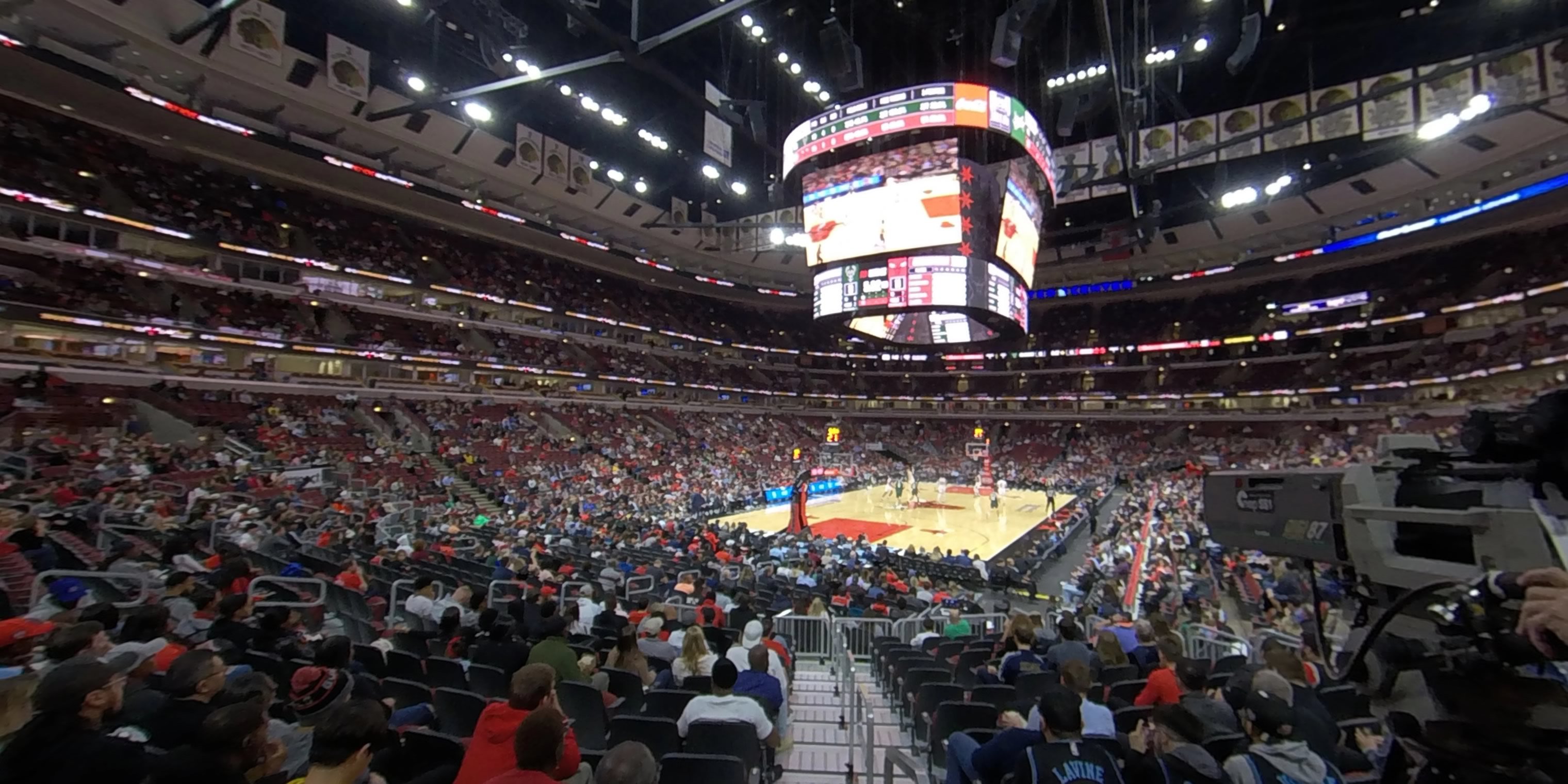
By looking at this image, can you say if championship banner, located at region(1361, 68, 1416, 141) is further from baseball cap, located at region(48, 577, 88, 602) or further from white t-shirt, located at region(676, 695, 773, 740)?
baseball cap, located at region(48, 577, 88, 602)

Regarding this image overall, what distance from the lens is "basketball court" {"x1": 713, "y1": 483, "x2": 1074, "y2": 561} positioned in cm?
2447

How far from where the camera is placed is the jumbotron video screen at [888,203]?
704 inches

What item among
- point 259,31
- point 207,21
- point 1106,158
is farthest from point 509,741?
point 1106,158

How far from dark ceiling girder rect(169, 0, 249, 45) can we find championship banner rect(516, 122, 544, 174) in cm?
1007

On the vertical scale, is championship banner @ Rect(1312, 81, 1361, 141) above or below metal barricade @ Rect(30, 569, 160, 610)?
above

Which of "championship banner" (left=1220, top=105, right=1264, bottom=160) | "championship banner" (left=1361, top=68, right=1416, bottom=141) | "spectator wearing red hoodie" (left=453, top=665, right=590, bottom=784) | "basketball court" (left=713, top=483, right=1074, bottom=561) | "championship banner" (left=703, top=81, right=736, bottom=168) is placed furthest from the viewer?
"basketball court" (left=713, top=483, right=1074, bottom=561)

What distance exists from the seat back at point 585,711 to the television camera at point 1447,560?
405 cm

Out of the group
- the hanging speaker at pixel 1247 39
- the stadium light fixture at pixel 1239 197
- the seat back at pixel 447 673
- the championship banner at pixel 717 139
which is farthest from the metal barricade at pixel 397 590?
the stadium light fixture at pixel 1239 197

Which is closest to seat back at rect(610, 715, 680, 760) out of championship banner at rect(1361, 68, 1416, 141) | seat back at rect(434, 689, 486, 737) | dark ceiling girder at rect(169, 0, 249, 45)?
seat back at rect(434, 689, 486, 737)

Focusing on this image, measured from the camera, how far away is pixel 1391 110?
2097cm

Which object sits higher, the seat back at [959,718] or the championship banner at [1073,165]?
the championship banner at [1073,165]

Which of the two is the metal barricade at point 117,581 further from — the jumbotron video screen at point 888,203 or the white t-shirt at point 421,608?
the jumbotron video screen at point 888,203

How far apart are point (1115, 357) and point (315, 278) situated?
2016 inches

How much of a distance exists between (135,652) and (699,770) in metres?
3.64
